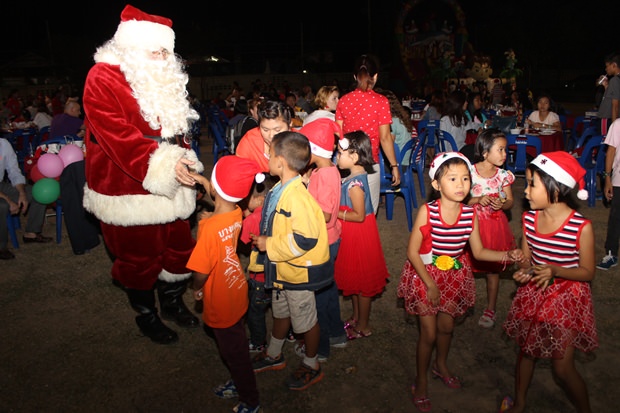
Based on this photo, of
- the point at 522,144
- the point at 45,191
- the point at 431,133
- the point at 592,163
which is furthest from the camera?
the point at 431,133

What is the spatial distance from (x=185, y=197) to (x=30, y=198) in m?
3.49

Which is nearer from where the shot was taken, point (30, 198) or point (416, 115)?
point (30, 198)

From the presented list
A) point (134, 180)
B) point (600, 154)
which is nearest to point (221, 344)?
point (134, 180)

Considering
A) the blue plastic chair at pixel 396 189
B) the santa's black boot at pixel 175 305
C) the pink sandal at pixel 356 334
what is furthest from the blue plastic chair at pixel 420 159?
the santa's black boot at pixel 175 305

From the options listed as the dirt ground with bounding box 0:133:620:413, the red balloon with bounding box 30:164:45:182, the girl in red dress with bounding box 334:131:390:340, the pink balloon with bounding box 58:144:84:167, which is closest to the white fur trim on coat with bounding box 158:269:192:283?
the dirt ground with bounding box 0:133:620:413

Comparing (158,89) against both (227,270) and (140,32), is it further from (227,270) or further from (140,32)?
(227,270)

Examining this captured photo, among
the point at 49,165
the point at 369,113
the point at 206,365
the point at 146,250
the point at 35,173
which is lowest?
the point at 206,365

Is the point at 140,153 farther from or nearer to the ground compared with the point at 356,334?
farther from the ground

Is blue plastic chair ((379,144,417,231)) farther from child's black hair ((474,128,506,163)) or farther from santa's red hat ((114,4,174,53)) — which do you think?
santa's red hat ((114,4,174,53))

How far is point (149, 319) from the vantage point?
12.2 feet

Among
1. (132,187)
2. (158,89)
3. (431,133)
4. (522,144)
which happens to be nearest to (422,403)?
(132,187)

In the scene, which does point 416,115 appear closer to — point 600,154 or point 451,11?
point 600,154

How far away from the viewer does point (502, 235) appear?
367cm

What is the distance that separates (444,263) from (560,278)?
0.60 metres
